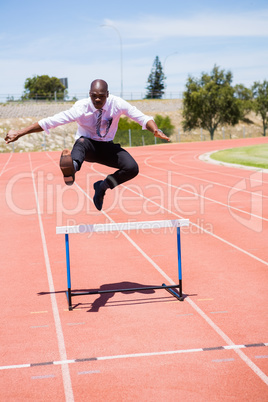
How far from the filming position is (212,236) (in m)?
10.1

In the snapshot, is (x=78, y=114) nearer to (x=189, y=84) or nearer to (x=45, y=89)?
(x=189, y=84)

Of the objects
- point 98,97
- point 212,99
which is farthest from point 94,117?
point 212,99

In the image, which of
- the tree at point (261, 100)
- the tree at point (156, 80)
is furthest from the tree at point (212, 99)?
the tree at point (156, 80)

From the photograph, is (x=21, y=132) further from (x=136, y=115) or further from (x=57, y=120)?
(x=136, y=115)

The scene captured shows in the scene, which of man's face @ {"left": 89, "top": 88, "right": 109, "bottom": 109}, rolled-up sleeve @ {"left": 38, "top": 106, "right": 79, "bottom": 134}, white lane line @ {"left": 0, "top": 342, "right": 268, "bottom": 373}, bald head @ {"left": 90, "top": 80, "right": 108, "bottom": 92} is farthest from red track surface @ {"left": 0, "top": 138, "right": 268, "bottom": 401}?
bald head @ {"left": 90, "top": 80, "right": 108, "bottom": 92}

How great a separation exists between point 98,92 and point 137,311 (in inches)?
103

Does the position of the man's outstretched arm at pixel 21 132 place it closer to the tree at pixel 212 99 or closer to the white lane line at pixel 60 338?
the white lane line at pixel 60 338

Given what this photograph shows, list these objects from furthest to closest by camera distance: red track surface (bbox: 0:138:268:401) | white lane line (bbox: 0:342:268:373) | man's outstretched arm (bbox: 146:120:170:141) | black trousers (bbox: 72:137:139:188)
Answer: black trousers (bbox: 72:137:139:188) → man's outstretched arm (bbox: 146:120:170:141) → white lane line (bbox: 0:342:268:373) → red track surface (bbox: 0:138:268:401)

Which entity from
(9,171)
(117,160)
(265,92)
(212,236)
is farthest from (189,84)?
(117,160)

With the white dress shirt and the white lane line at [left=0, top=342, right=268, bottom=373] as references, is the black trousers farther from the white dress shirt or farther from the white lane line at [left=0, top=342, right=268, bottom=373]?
the white lane line at [left=0, top=342, right=268, bottom=373]

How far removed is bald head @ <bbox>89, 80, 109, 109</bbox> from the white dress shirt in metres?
0.12

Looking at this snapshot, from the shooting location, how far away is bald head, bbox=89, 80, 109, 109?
17.4ft

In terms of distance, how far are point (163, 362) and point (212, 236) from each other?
18.9ft

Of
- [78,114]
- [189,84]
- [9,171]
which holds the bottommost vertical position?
[9,171]
